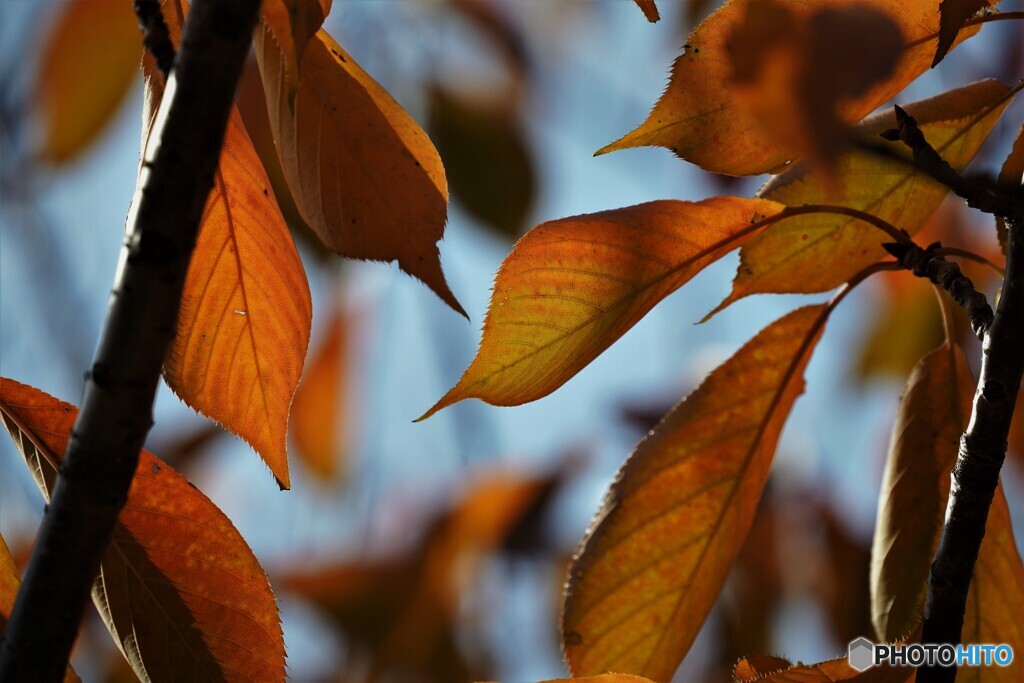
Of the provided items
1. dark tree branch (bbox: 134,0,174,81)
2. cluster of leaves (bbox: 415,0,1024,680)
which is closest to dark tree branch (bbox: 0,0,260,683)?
dark tree branch (bbox: 134,0,174,81)

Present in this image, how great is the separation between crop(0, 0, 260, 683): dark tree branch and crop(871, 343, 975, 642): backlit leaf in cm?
39

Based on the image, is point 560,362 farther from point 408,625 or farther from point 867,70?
point 408,625

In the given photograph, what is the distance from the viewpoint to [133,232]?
0.24 meters

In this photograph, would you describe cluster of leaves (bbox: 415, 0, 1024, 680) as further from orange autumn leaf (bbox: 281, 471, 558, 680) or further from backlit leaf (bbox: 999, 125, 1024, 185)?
orange autumn leaf (bbox: 281, 471, 558, 680)

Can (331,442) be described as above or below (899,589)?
above

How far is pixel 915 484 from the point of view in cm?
51

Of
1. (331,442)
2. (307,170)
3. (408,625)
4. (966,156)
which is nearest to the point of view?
(307,170)

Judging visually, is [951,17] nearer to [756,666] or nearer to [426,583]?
→ [756,666]

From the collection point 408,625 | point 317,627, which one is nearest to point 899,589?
point 408,625

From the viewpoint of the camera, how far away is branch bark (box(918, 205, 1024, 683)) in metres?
0.35

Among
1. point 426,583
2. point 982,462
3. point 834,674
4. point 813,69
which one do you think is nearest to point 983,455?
point 982,462

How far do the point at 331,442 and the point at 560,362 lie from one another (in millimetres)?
1286
